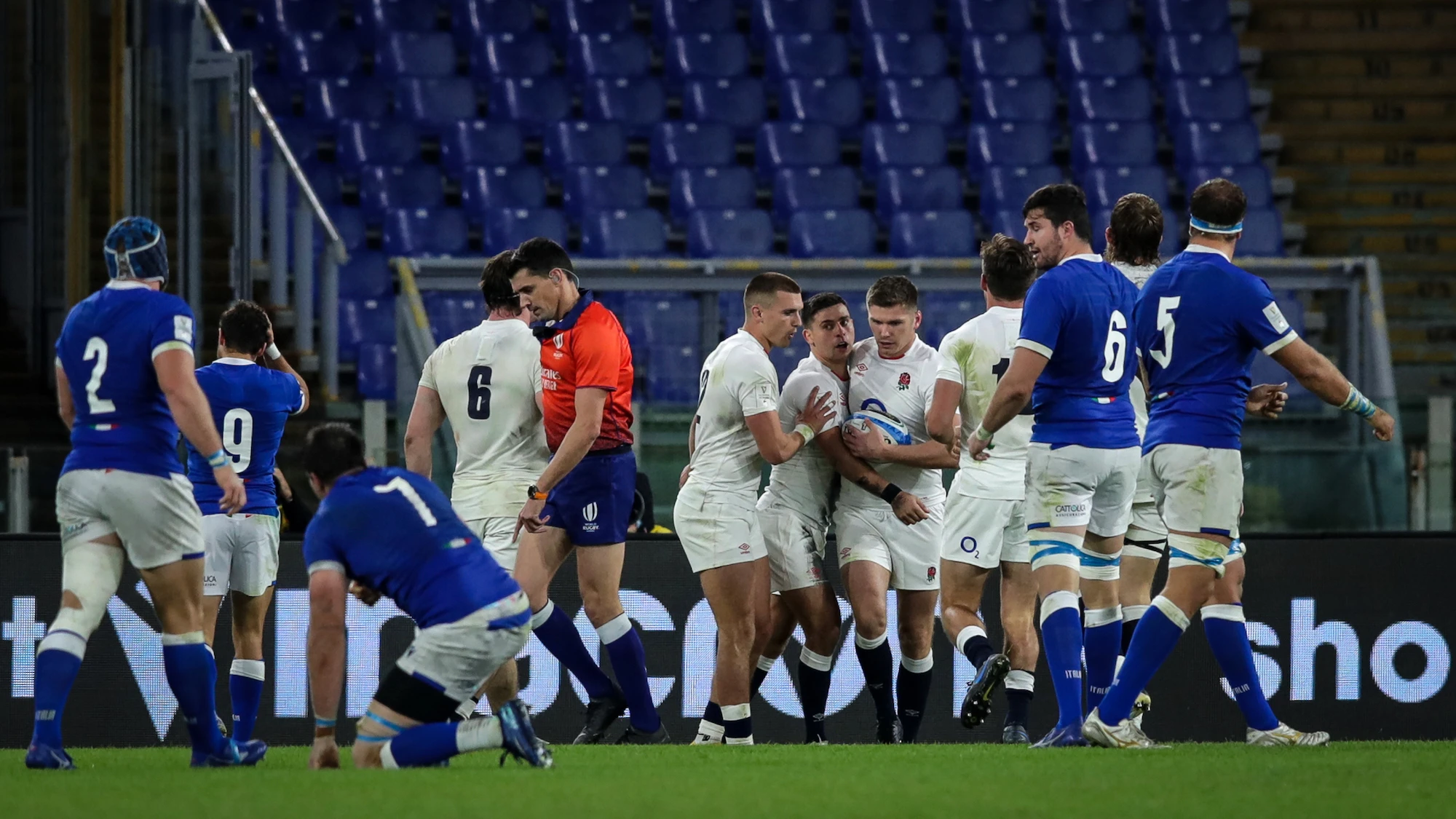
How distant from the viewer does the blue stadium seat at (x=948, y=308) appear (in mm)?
10836

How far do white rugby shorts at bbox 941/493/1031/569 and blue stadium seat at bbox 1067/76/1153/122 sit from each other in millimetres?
9556

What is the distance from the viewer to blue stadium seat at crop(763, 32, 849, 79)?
1669 centimetres

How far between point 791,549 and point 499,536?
1.23 meters

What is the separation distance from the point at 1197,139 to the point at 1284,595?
816 centimetres

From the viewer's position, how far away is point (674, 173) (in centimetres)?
1560

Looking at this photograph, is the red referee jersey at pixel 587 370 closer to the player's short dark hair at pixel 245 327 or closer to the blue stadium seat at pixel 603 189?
the player's short dark hair at pixel 245 327

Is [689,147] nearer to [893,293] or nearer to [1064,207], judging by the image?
[893,293]

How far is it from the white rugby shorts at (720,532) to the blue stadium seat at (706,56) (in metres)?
9.93

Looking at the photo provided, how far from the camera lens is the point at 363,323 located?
13570 mm

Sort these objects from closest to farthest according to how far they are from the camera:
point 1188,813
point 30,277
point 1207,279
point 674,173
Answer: point 1188,813, point 1207,279, point 30,277, point 674,173

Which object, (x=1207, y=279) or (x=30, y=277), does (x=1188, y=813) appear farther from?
(x=30, y=277)

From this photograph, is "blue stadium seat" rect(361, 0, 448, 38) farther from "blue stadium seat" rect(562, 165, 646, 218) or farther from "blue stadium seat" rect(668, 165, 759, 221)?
"blue stadium seat" rect(668, 165, 759, 221)

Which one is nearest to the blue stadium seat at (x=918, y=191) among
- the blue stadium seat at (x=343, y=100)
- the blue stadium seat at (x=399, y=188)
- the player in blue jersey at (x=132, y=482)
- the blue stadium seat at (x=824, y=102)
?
the blue stadium seat at (x=824, y=102)

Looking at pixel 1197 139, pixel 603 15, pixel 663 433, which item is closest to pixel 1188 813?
pixel 663 433
